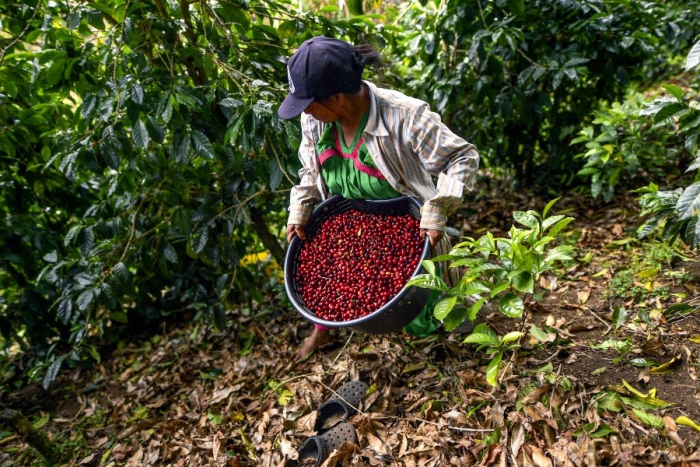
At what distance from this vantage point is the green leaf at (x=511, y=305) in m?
1.41

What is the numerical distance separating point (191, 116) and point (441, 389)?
1.52 meters

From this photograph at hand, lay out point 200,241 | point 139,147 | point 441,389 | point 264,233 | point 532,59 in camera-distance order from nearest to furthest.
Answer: point 441,389 < point 139,147 < point 200,241 < point 264,233 < point 532,59

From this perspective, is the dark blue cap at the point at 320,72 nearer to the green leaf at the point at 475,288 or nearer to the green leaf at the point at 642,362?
the green leaf at the point at 475,288

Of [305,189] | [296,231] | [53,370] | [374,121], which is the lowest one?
[53,370]

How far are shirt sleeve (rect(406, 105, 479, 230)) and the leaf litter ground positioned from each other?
0.52 m

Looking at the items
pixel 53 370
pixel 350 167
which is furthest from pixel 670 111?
pixel 53 370

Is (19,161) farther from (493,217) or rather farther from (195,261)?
(493,217)

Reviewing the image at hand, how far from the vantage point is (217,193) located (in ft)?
7.94

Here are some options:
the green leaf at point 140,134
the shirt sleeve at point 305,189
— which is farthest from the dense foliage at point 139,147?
the shirt sleeve at point 305,189

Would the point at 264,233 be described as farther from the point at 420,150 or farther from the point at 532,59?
the point at 532,59

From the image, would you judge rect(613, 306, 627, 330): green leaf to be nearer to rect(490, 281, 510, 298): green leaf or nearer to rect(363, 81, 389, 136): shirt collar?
rect(490, 281, 510, 298): green leaf

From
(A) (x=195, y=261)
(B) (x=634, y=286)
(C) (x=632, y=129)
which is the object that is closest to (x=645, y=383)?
(B) (x=634, y=286)

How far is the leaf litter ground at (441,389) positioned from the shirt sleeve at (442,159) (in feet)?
1.71

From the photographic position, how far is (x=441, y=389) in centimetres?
186
